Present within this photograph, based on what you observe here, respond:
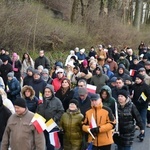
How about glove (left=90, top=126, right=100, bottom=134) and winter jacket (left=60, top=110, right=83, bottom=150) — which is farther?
winter jacket (left=60, top=110, right=83, bottom=150)

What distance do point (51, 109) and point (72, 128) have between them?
60 cm

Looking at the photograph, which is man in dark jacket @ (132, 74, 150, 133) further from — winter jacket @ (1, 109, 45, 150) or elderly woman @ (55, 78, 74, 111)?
winter jacket @ (1, 109, 45, 150)

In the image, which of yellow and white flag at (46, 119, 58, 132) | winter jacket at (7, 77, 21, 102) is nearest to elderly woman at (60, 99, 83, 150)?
yellow and white flag at (46, 119, 58, 132)

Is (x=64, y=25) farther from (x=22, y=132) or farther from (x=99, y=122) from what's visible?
(x=22, y=132)

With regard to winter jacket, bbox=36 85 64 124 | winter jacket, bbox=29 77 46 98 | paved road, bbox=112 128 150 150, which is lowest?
paved road, bbox=112 128 150 150

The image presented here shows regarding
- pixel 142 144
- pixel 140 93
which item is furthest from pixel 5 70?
pixel 142 144

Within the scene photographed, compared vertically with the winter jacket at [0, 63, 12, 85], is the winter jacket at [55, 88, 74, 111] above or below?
below

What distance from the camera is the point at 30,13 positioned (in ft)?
68.7

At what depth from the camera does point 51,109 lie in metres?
7.52

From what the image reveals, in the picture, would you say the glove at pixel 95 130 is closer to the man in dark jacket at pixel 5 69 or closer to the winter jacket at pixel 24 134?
the winter jacket at pixel 24 134

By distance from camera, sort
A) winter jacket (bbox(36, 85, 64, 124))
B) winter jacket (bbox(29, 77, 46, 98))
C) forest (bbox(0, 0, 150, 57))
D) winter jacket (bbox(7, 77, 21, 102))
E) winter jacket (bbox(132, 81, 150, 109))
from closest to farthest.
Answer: winter jacket (bbox(36, 85, 64, 124)) → winter jacket (bbox(132, 81, 150, 109)) → winter jacket (bbox(29, 77, 46, 98)) → winter jacket (bbox(7, 77, 21, 102)) → forest (bbox(0, 0, 150, 57))

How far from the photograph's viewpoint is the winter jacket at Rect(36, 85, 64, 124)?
7477 mm

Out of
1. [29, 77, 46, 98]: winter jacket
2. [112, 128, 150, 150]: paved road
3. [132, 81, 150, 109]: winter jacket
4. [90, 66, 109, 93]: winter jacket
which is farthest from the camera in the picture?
[90, 66, 109, 93]: winter jacket

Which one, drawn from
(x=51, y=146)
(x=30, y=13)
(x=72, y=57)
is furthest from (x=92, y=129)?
(x=30, y=13)
